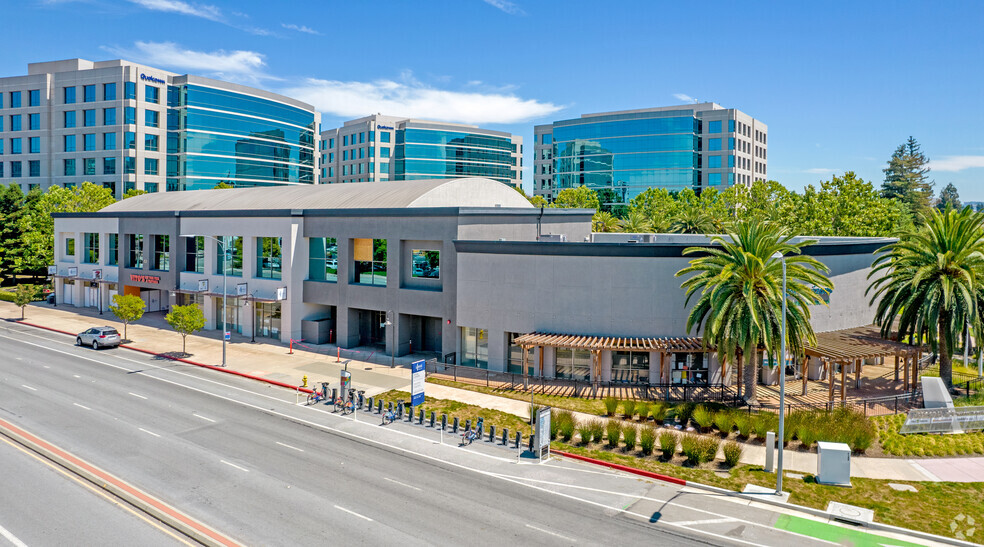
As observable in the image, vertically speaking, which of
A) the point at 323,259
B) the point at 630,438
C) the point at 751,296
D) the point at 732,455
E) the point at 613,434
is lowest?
the point at 732,455

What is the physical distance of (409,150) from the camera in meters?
134

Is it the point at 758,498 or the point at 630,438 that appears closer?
the point at 758,498

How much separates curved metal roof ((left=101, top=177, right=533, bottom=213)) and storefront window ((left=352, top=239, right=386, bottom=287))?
278 centimetres

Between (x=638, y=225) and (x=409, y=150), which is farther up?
(x=409, y=150)

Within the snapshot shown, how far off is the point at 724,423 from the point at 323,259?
106 feet

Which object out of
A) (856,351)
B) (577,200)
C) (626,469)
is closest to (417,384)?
(626,469)

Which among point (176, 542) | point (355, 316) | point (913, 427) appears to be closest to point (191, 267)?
point (355, 316)

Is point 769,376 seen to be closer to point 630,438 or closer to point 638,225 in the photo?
point 630,438

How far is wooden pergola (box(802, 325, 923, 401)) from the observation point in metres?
30.6

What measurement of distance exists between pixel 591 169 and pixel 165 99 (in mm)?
80543

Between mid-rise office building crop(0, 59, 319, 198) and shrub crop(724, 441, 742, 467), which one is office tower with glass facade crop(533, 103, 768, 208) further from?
shrub crop(724, 441, 742, 467)

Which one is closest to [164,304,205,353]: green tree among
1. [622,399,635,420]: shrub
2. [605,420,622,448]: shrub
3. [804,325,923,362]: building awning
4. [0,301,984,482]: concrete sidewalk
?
[0,301,984,482]: concrete sidewalk

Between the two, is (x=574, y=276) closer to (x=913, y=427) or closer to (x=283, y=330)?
(x=913, y=427)

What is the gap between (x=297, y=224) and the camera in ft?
155
